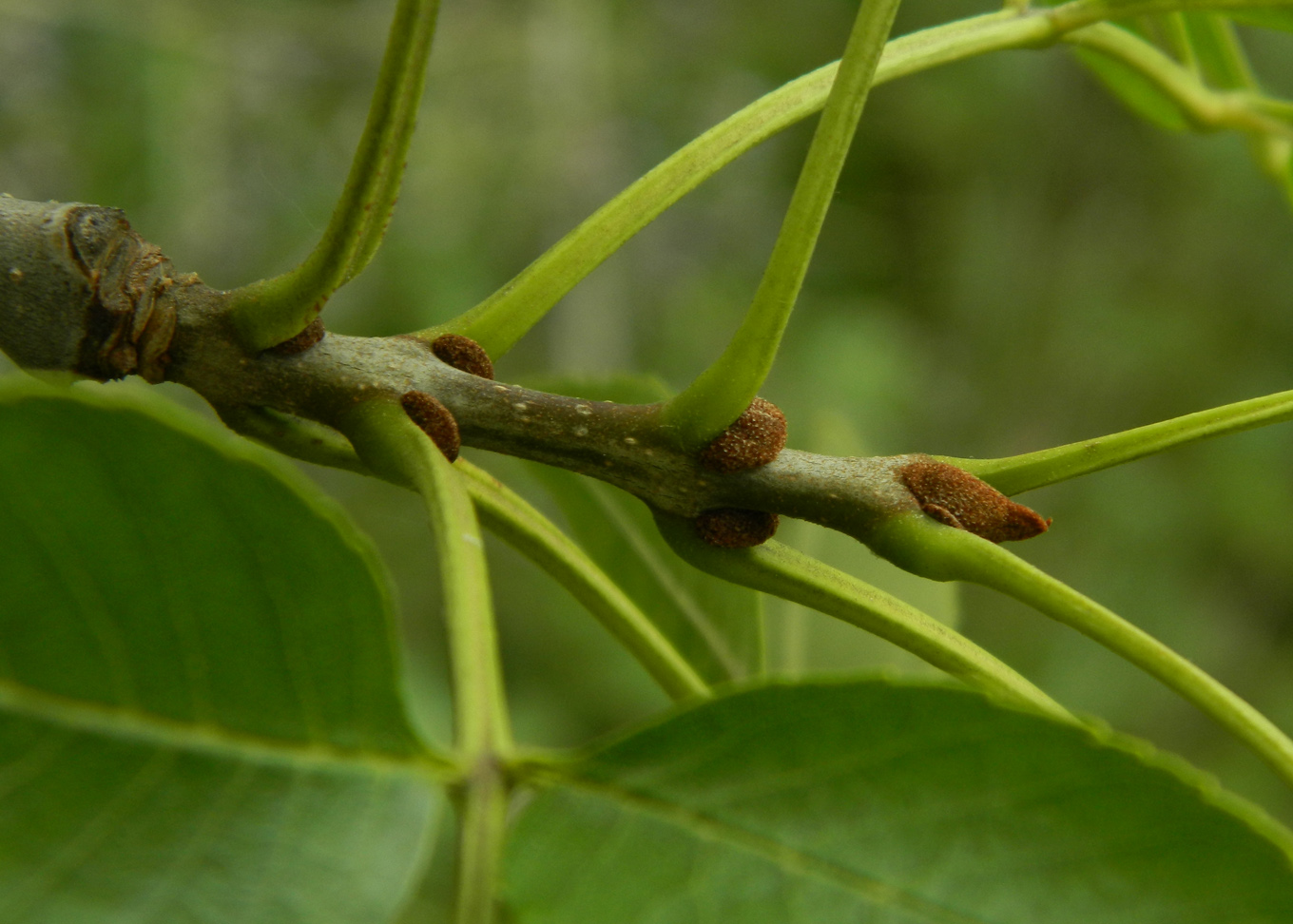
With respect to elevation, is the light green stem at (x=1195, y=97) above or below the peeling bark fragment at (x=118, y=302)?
above

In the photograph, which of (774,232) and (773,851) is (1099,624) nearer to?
(773,851)

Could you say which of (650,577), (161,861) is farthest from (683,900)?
(650,577)

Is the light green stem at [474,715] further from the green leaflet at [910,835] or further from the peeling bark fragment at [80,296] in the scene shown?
the peeling bark fragment at [80,296]

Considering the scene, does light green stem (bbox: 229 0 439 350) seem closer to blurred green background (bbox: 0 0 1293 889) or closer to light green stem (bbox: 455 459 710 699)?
light green stem (bbox: 455 459 710 699)

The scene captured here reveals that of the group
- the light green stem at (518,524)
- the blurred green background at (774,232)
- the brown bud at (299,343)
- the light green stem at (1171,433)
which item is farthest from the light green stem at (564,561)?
the blurred green background at (774,232)

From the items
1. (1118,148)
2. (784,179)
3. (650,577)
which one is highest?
(1118,148)

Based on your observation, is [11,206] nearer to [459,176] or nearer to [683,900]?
[683,900]
